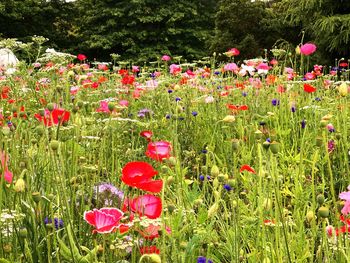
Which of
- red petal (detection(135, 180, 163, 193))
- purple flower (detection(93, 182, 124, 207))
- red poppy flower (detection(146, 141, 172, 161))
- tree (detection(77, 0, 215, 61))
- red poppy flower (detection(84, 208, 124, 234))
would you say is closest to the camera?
red poppy flower (detection(84, 208, 124, 234))

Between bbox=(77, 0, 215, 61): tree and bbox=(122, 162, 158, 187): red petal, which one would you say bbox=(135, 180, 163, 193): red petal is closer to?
bbox=(122, 162, 158, 187): red petal

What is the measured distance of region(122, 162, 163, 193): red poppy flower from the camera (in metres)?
0.98

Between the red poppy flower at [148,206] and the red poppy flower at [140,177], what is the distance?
57mm

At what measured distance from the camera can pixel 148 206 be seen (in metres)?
1.05

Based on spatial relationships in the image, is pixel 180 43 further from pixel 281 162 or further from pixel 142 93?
pixel 281 162

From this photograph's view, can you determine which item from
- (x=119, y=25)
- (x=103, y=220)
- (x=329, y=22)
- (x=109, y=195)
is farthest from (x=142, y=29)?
(x=103, y=220)

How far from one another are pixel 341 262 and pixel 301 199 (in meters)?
0.66

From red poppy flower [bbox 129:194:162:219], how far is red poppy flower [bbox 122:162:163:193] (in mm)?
57

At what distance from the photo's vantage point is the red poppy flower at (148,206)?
104cm

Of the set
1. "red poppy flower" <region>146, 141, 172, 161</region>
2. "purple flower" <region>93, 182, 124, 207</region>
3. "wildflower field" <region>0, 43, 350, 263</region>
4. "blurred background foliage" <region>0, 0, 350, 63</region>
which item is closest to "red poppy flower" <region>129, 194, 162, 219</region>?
"wildflower field" <region>0, 43, 350, 263</region>

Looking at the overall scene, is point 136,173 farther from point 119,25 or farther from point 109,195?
point 119,25

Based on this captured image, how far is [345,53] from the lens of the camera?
10141mm

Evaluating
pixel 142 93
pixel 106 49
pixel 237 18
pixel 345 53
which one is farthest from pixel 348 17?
pixel 106 49

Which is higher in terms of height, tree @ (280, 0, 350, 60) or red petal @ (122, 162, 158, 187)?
tree @ (280, 0, 350, 60)
